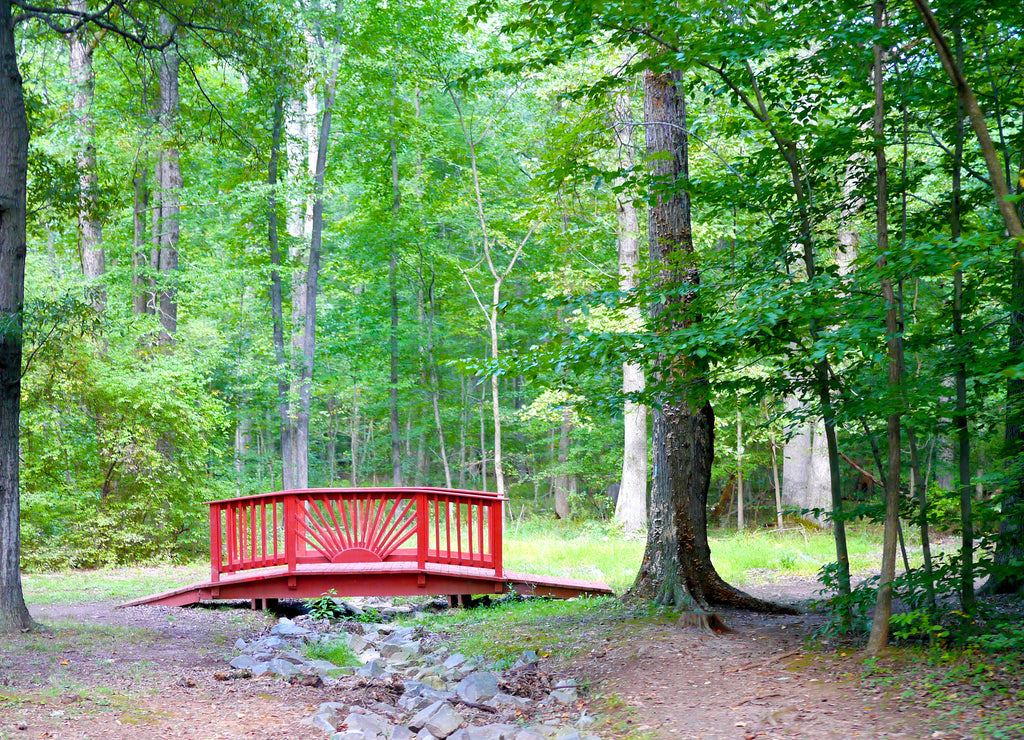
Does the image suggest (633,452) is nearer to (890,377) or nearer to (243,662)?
(243,662)

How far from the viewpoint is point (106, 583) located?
33.6 ft

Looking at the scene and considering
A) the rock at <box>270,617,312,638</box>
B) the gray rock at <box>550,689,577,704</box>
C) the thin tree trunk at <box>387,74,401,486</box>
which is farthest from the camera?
the thin tree trunk at <box>387,74,401,486</box>

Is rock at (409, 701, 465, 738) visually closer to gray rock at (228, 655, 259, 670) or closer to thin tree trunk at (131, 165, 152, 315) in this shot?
gray rock at (228, 655, 259, 670)

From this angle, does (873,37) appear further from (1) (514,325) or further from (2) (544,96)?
(1) (514,325)

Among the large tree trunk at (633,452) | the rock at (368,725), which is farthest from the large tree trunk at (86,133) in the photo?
the rock at (368,725)

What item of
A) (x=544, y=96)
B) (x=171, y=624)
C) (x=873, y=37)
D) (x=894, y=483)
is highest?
(x=544, y=96)

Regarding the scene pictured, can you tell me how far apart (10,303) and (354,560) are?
4434 millimetres

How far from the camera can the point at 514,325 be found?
2177 cm

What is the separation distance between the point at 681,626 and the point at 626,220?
9.36 meters

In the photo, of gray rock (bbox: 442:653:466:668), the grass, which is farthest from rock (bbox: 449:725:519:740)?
the grass

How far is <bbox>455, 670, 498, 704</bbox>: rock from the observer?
538 cm

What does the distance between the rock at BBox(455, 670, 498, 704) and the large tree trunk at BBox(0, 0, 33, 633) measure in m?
3.69

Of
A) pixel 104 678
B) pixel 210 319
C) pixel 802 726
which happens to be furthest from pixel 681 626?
pixel 210 319

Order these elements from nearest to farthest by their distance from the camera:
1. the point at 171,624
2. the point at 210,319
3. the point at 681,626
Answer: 1. the point at 681,626
2. the point at 171,624
3. the point at 210,319
